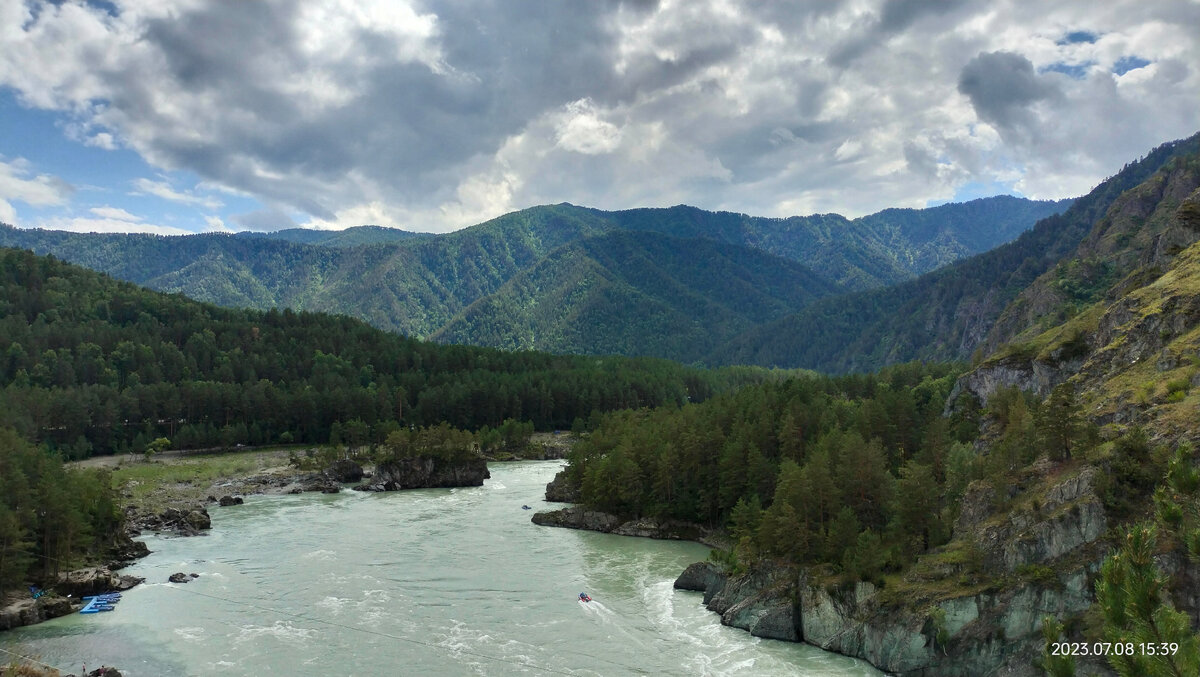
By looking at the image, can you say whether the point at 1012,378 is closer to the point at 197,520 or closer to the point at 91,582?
the point at 91,582

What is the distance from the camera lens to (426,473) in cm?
14325

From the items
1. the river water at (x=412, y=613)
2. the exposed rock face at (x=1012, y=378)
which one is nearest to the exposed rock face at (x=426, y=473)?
the river water at (x=412, y=613)

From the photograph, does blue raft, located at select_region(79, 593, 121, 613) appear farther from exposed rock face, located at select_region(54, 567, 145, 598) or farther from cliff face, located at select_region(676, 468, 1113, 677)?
cliff face, located at select_region(676, 468, 1113, 677)

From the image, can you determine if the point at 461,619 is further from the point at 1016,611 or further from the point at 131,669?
the point at 1016,611

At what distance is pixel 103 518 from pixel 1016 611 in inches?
3559

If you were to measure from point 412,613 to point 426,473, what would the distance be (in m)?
78.4

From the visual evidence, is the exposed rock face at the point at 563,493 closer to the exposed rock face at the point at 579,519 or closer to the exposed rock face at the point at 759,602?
the exposed rock face at the point at 579,519

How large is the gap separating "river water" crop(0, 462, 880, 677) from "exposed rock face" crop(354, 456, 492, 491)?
37.2m

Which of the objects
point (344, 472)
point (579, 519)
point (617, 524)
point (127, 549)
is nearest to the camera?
point (127, 549)

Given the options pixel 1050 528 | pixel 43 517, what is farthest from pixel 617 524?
pixel 43 517

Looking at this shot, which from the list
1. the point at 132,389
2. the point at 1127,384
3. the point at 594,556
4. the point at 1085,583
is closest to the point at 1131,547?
the point at 1085,583

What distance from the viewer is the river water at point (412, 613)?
55.3m

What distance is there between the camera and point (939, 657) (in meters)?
50.4

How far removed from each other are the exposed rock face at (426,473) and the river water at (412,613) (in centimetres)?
3724
